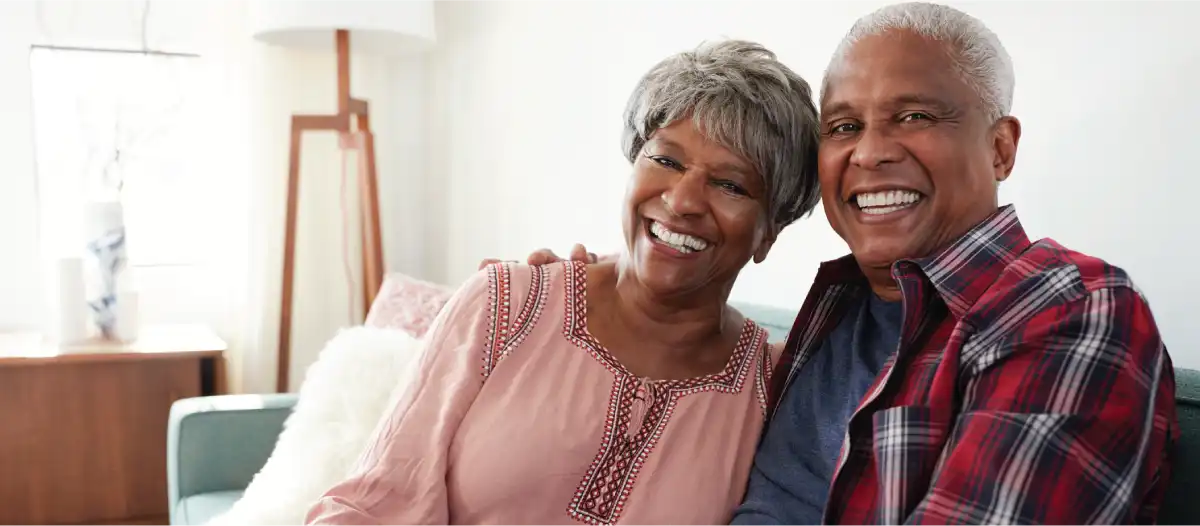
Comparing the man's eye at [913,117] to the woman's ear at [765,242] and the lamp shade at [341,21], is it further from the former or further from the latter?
the lamp shade at [341,21]

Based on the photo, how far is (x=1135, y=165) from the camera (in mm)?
1287

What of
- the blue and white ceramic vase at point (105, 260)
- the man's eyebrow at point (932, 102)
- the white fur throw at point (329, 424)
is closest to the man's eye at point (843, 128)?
the man's eyebrow at point (932, 102)

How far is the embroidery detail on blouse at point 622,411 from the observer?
1.31 m

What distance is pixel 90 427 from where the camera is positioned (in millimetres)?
2797

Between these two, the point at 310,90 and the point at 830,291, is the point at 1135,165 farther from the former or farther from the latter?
the point at 310,90

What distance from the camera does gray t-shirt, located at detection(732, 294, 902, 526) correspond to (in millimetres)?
1187

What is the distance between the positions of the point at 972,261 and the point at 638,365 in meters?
0.52

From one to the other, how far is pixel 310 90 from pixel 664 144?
2447mm

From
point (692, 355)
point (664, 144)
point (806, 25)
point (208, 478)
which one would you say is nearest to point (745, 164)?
point (664, 144)

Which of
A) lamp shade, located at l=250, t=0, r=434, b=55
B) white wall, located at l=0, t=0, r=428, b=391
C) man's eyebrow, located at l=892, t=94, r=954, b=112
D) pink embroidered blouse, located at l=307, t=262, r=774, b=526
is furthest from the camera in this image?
white wall, located at l=0, t=0, r=428, b=391

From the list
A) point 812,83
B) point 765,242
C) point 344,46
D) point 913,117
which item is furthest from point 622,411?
point 344,46

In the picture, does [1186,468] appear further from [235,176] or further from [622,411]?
[235,176]

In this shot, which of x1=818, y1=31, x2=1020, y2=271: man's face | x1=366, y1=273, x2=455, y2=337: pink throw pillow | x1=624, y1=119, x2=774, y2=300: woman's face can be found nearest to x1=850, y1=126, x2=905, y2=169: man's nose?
x1=818, y1=31, x2=1020, y2=271: man's face

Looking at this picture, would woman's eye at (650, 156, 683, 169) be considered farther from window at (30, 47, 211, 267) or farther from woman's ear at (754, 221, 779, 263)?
window at (30, 47, 211, 267)
